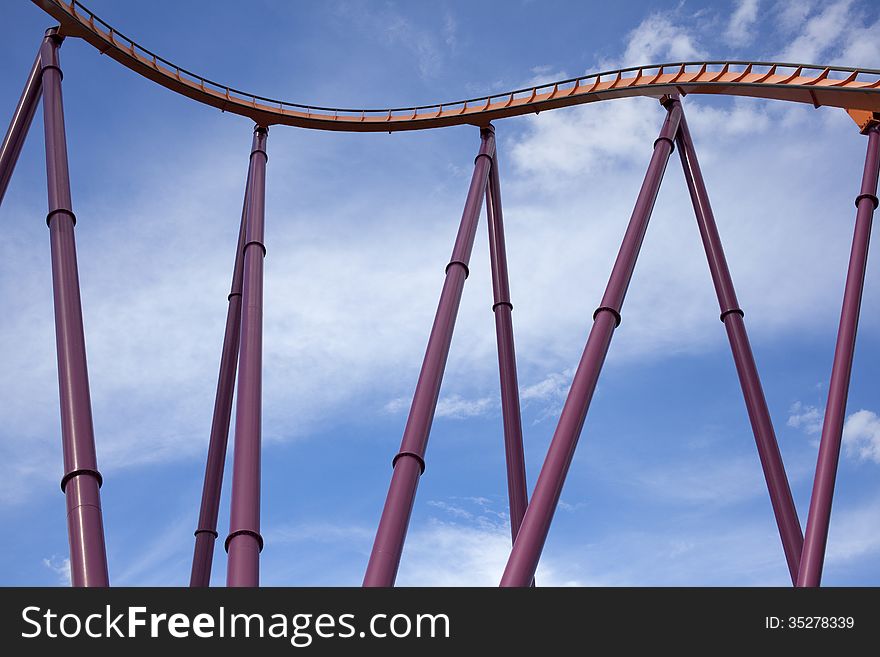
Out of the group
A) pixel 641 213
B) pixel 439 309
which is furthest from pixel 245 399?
pixel 641 213

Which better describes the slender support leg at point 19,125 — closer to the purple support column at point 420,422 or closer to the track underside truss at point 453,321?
the track underside truss at point 453,321

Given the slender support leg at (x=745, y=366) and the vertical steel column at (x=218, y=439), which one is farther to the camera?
the vertical steel column at (x=218, y=439)

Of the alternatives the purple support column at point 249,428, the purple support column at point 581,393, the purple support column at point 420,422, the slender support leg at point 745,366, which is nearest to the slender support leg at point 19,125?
the purple support column at point 249,428

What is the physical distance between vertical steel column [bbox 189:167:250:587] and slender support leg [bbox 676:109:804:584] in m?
7.59

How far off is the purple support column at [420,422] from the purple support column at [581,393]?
120cm

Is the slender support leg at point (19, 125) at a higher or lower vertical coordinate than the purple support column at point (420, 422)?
higher

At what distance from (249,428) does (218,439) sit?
5.33 meters

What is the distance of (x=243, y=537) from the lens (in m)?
10.3

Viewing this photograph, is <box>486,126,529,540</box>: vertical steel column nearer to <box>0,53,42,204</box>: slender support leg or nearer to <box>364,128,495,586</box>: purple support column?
<box>364,128,495,586</box>: purple support column

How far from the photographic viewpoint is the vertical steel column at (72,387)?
9516 mm

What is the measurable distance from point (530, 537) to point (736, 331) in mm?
6510

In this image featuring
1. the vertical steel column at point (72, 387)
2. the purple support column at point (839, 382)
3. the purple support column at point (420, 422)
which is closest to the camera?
the vertical steel column at point (72, 387)

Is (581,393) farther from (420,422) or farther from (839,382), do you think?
(839,382)
